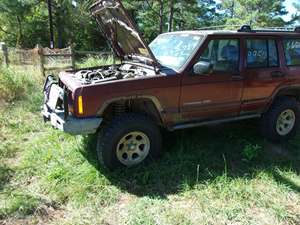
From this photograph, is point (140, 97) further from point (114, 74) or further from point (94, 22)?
point (94, 22)

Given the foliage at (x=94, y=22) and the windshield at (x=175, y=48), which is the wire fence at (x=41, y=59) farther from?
the foliage at (x=94, y=22)

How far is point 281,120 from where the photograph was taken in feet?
18.4

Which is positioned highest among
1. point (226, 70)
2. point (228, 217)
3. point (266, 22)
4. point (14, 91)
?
point (266, 22)

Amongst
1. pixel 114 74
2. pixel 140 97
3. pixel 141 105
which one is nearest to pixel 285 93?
pixel 141 105

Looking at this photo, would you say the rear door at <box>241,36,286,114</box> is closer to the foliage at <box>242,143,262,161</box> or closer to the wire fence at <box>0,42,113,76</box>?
the foliage at <box>242,143,262,161</box>

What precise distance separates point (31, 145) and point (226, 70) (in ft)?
10.3

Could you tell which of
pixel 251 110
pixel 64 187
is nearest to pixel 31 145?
pixel 64 187

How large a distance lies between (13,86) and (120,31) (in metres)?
4.15

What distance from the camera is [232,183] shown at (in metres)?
4.18

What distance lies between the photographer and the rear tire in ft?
17.8

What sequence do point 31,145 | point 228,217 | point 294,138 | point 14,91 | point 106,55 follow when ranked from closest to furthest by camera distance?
1. point 228,217
2. point 31,145
3. point 294,138
4. point 14,91
5. point 106,55

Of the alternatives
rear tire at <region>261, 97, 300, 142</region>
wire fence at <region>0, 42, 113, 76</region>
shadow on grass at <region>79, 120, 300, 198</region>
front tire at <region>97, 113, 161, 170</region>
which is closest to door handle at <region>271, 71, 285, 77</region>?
rear tire at <region>261, 97, 300, 142</region>

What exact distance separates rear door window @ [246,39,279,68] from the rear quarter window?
25cm

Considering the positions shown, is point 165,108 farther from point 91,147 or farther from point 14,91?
point 14,91
